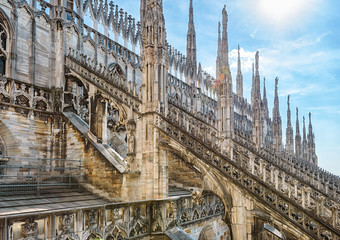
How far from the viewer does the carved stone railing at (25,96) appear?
458 inches

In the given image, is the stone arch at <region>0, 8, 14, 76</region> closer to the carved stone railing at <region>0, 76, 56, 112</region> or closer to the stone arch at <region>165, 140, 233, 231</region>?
the carved stone railing at <region>0, 76, 56, 112</region>

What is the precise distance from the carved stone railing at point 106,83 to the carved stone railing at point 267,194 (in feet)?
4.67

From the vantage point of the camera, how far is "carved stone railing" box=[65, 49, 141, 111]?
1120cm

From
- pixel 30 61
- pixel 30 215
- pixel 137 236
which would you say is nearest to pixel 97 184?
pixel 137 236

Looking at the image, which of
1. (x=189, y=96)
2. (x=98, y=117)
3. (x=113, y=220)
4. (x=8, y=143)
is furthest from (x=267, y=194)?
(x=189, y=96)

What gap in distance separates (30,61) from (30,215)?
9378 millimetres

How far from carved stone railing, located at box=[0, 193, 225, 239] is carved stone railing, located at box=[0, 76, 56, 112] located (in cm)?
696

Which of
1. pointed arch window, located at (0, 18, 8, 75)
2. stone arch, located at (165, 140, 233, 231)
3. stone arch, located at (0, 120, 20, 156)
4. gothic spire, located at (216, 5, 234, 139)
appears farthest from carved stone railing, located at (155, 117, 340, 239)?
gothic spire, located at (216, 5, 234, 139)

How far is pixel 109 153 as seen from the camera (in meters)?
11.2

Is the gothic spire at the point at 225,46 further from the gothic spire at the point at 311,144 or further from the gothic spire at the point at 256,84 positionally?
the gothic spire at the point at 311,144

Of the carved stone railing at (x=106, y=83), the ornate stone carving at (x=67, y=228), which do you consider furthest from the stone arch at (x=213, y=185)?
the ornate stone carving at (x=67, y=228)

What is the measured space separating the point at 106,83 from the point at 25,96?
3413 millimetres

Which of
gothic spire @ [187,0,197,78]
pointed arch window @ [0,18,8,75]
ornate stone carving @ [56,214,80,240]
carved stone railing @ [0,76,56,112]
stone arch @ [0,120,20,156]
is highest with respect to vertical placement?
gothic spire @ [187,0,197,78]

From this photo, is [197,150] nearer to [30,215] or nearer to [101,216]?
[101,216]
